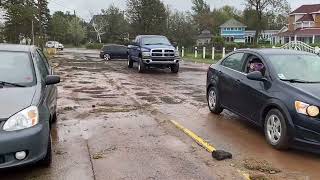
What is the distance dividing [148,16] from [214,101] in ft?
163

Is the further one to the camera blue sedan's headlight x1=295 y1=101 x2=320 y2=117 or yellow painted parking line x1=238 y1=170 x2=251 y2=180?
blue sedan's headlight x1=295 y1=101 x2=320 y2=117

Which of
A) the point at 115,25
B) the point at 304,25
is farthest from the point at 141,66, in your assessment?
the point at 304,25

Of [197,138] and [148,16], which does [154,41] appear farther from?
[148,16]

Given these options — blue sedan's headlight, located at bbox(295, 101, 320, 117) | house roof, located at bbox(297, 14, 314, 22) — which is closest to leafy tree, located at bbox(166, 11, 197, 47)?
house roof, located at bbox(297, 14, 314, 22)

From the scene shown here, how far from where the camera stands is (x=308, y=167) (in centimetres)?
627

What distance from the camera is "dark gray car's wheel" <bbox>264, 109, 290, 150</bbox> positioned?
687 centimetres

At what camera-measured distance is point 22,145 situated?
5270 mm

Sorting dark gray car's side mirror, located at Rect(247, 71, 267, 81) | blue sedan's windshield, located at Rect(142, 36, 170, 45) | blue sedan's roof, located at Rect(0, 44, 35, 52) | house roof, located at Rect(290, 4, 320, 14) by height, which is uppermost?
house roof, located at Rect(290, 4, 320, 14)

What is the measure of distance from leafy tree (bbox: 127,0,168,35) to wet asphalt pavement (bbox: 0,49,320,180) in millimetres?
47543

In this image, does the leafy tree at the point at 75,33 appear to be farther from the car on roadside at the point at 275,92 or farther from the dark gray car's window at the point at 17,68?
the dark gray car's window at the point at 17,68

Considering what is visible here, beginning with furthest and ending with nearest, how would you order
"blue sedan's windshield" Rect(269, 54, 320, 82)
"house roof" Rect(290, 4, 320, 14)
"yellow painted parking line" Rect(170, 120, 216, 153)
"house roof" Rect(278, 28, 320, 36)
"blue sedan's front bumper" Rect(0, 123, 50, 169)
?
"house roof" Rect(290, 4, 320, 14), "house roof" Rect(278, 28, 320, 36), "blue sedan's windshield" Rect(269, 54, 320, 82), "yellow painted parking line" Rect(170, 120, 216, 153), "blue sedan's front bumper" Rect(0, 123, 50, 169)

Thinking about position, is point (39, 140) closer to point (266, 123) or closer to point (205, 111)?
point (266, 123)

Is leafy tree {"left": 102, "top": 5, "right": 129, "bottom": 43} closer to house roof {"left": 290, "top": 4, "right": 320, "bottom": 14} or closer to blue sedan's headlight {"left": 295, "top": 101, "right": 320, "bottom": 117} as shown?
house roof {"left": 290, "top": 4, "right": 320, "bottom": 14}

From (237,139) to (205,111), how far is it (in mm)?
2771
